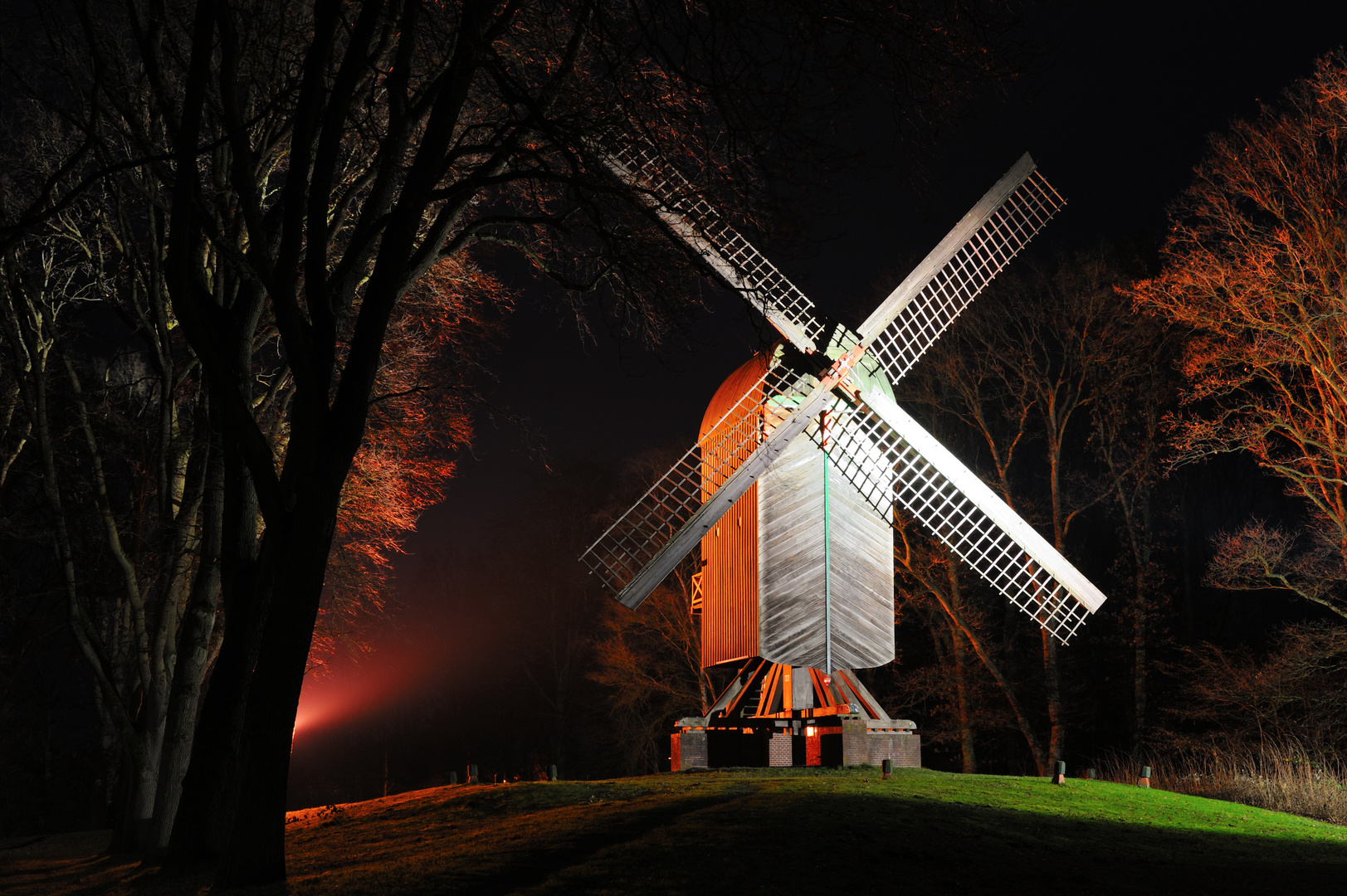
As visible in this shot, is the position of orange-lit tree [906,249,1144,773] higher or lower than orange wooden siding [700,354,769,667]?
higher

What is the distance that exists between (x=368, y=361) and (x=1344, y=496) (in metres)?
20.0

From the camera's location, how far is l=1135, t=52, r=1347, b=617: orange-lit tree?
16.7 meters

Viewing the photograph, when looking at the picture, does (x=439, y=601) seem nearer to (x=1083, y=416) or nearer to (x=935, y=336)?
(x=1083, y=416)

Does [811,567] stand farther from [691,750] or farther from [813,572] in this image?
[691,750]

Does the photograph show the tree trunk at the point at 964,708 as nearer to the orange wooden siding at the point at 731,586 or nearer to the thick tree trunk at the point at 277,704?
the orange wooden siding at the point at 731,586

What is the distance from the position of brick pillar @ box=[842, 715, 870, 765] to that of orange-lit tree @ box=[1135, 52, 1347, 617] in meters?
7.49

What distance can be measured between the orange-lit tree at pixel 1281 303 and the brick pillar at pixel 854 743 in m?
7.49

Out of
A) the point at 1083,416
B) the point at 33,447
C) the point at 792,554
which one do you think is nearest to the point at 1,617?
the point at 33,447

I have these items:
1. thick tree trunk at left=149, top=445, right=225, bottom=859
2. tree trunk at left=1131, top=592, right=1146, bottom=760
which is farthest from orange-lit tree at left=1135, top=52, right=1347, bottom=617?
thick tree trunk at left=149, top=445, right=225, bottom=859

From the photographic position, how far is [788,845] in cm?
761

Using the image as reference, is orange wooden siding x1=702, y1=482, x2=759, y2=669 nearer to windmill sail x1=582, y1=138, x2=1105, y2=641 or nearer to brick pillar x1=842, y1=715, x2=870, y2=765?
windmill sail x1=582, y1=138, x2=1105, y2=641

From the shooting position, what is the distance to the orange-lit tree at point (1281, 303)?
16.7m

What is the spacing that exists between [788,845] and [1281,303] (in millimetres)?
14409

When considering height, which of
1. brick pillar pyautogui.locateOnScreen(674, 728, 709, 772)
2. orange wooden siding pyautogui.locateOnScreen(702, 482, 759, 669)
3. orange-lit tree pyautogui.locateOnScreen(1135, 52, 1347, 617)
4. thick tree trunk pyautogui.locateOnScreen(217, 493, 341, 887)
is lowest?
brick pillar pyautogui.locateOnScreen(674, 728, 709, 772)
